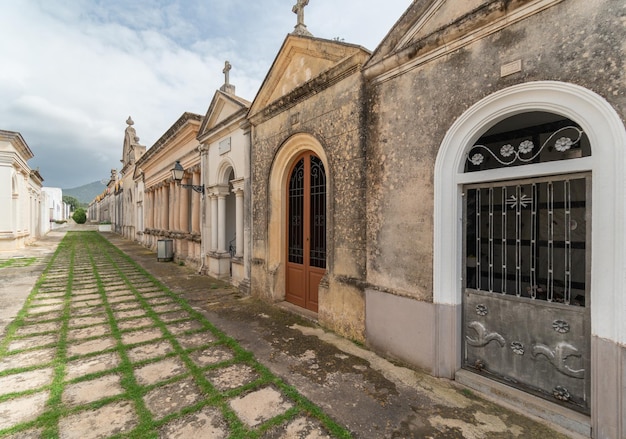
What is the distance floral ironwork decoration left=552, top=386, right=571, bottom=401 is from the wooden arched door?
343 centimetres

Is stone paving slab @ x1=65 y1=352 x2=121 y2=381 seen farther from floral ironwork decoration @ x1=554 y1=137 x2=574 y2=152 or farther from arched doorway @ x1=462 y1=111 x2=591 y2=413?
floral ironwork decoration @ x1=554 y1=137 x2=574 y2=152

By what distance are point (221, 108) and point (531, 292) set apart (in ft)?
27.5

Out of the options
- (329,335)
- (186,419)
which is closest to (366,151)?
(329,335)

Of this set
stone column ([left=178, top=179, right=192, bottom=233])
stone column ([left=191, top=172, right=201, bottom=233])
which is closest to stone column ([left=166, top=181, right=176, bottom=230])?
stone column ([left=178, top=179, right=192, bottom=233])

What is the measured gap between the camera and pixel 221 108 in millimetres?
8445

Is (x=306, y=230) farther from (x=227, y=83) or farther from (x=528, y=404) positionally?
(x=227, y=83)

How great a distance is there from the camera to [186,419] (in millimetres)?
2625

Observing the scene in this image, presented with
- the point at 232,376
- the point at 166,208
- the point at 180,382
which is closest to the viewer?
the point at 180,382

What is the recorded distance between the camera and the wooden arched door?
547 cm

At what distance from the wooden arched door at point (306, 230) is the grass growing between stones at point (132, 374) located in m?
1.80

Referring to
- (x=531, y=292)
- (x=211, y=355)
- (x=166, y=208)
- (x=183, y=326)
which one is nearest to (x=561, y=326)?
(x=531, y=292)

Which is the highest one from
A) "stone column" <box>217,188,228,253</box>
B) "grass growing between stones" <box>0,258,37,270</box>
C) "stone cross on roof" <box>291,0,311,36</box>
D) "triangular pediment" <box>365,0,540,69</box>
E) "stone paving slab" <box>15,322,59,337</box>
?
"stone cross on roof" <box>291,0,311,36</box>

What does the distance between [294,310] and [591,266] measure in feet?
14.5

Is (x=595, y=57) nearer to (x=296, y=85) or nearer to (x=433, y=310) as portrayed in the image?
(x=433, y=310)
